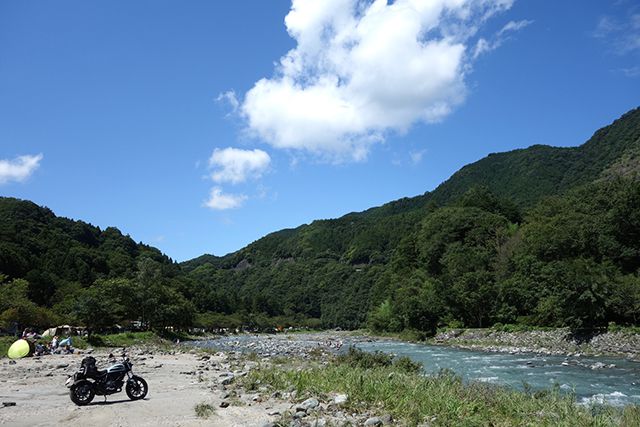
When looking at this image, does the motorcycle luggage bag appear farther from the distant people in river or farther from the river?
the distant people in river

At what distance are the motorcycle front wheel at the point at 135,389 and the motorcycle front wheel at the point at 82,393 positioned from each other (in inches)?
41.5

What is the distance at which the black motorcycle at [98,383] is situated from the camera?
14062 mm

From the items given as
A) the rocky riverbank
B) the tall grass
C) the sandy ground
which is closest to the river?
the rocky riverbank

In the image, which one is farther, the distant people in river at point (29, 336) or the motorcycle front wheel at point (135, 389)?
the distant people in river at point (29, 336)

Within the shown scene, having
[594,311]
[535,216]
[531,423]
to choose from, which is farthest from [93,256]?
[531,423]

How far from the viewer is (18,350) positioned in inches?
1268

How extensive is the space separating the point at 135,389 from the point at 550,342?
4216cm

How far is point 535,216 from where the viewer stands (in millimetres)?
87562

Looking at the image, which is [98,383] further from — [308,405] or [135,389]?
[308,405]

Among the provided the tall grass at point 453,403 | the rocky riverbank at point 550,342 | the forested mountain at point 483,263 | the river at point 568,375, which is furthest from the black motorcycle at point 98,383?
the forested mountain at point 483,263

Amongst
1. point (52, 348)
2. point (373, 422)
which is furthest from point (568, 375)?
point (52, 348)

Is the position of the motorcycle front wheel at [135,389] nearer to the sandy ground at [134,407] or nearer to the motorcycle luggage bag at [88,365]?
the sandy ground at [134,407]

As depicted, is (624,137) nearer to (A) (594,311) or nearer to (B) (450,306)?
(B) (450,306)

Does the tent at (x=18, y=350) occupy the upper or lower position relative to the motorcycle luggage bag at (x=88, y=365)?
lower
